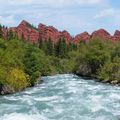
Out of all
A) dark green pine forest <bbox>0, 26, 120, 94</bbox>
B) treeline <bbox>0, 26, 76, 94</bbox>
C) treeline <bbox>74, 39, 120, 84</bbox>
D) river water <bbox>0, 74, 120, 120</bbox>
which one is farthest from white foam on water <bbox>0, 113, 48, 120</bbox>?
treeline <bbox>74, 39, 120, 84</bbox>

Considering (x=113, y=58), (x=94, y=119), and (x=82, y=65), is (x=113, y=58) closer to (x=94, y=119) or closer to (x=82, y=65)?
(x=82, y=65)

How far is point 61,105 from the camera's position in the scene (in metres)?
42.4

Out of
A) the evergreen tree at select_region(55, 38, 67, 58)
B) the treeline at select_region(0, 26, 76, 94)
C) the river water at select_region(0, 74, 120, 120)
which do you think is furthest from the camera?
the evergreen tree at select_region(55, 38, 67, 58)

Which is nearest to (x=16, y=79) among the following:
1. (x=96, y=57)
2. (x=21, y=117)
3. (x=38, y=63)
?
(x=38, y=63)

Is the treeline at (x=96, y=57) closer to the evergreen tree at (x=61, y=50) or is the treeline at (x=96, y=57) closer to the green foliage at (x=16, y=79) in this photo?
the green foliage at (x=16, y=79)

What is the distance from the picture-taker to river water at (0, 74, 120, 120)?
36062mm

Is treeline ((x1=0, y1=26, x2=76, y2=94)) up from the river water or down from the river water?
up

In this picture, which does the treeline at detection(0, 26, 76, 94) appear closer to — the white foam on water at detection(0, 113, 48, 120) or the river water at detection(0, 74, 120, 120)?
the river water at detection(0, 74, 120, 120)

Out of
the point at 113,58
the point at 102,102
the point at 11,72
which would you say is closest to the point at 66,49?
the point at 113,58

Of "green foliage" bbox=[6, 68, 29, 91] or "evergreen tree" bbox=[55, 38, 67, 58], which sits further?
"evergreen tree" bbox=[55, 38, 67, 58]

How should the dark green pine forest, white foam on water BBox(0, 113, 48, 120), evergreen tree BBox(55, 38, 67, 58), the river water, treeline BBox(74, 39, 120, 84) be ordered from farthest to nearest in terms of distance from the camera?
1. evergreen tree BBox(55, 38, 67, 58)
2. treeline BBox(74, 39, 120, 84)
3. the dark green pine forest
4. the river water
5. white foam on water BBox(0, 113, 48, 120)

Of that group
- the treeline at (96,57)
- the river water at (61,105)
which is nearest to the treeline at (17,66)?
the river water at (61,105)

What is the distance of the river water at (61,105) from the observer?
36.1 m

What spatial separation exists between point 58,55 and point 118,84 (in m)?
80.6
